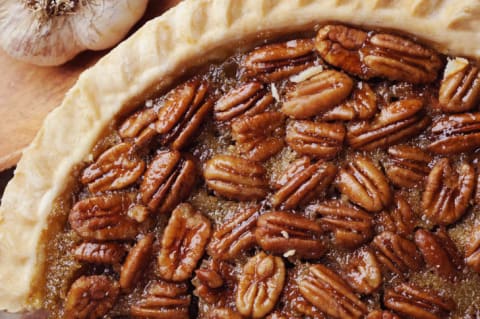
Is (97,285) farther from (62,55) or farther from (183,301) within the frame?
(62,55)

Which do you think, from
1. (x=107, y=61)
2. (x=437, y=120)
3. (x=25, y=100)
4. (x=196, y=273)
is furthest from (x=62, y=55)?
(x=437, y=120)

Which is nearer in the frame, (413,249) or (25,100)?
(413,249)

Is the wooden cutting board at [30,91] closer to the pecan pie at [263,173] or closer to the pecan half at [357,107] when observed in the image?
the pecan pie at [263,173]

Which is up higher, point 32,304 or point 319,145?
point 319,145

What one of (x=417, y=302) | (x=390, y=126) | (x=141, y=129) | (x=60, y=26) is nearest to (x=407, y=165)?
(x=390, y=126)

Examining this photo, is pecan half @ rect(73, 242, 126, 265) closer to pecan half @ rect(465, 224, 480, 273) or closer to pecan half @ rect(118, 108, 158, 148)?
pecan half @ rect(118, 108, 158, 148)

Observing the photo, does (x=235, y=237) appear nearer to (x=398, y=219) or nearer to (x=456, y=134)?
(x=398, y=219)
